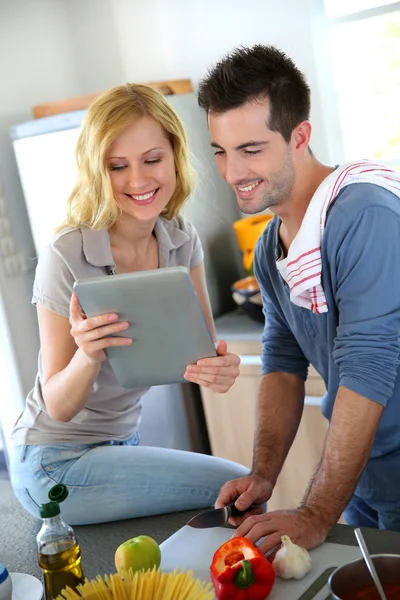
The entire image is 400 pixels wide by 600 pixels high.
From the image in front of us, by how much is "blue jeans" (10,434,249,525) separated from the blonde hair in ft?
1.69

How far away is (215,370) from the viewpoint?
1511 mm

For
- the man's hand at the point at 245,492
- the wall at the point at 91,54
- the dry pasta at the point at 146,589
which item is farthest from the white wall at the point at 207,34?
the dry pasta at the point at 146,589

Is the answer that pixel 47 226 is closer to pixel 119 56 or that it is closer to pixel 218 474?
pixel 119 56

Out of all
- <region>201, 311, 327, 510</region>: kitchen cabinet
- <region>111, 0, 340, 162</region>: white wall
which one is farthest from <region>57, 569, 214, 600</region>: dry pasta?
<region>111, 0, 340, 162</region>: white wall

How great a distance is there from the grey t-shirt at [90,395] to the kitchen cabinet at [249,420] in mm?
832

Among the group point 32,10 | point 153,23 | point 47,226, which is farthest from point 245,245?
point 32,10

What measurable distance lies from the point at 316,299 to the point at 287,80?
1.33 ft

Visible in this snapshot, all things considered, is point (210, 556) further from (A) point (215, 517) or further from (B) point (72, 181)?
(B) point (72, 181)

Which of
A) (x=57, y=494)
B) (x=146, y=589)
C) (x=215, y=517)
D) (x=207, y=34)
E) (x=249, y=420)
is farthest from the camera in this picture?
(x=207, y=34)

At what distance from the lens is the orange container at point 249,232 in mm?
2982

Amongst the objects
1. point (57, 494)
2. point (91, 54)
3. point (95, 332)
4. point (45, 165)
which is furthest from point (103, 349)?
point (91, 54)

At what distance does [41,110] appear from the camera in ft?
10.1

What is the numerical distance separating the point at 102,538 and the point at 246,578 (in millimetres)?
432

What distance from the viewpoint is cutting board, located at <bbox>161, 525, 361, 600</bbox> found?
3.67 feet
